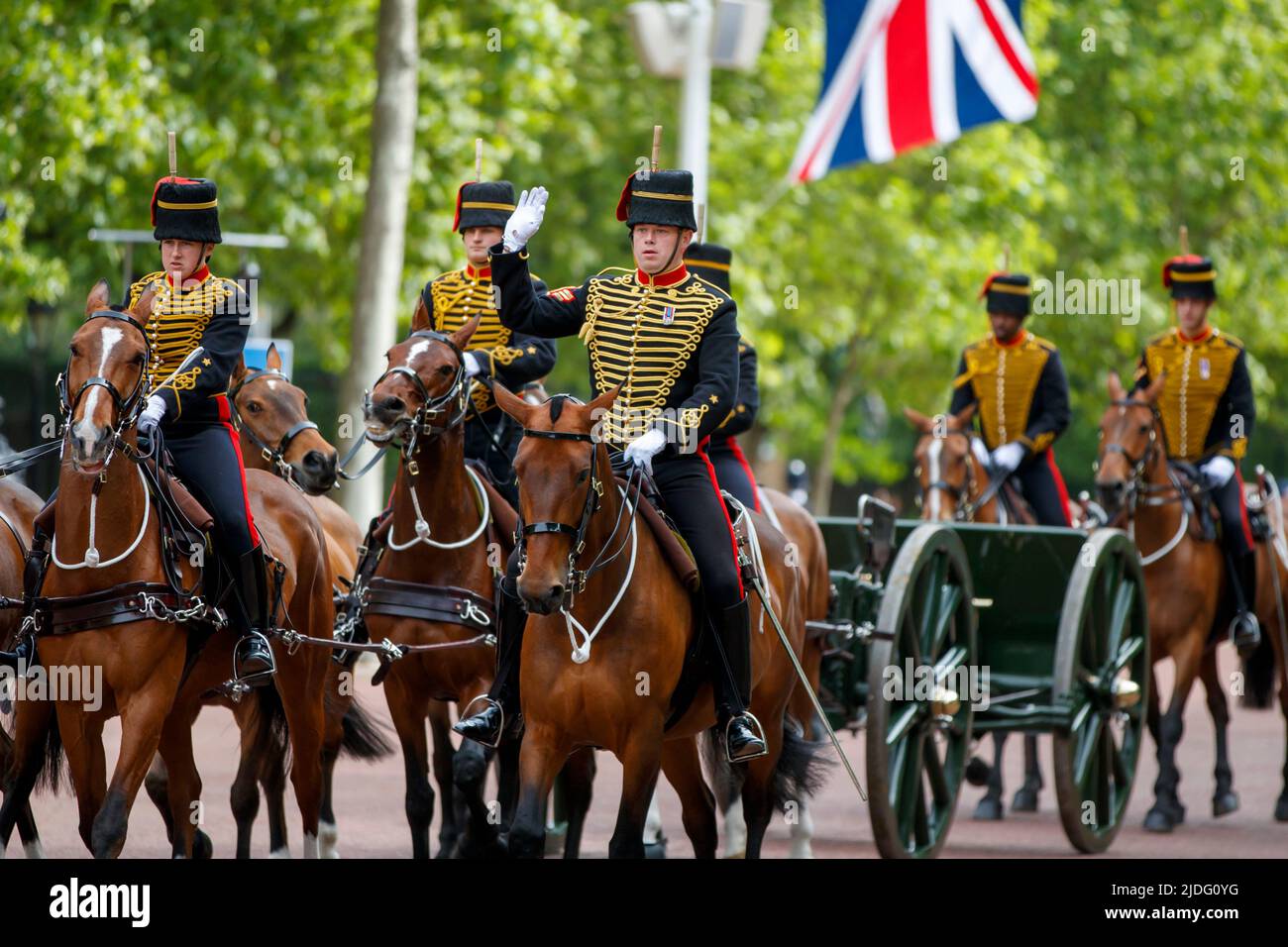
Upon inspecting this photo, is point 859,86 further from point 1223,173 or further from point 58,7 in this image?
point 1223,173

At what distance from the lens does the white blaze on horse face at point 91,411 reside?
6.59 meters

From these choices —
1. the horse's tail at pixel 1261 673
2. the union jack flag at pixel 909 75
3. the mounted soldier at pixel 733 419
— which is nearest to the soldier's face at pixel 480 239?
the mounted soldier at pixel 733 419

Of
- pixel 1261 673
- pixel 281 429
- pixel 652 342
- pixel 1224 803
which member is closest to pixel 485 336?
pixel 281 429

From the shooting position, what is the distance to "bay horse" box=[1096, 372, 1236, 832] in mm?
11617

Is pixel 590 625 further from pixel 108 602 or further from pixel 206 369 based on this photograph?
pixel 206 369

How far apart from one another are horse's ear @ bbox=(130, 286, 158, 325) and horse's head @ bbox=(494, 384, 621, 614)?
141cm

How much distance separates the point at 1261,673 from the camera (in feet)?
44.0

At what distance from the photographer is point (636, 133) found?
947 inches

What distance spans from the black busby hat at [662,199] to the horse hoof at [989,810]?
5.52 metres

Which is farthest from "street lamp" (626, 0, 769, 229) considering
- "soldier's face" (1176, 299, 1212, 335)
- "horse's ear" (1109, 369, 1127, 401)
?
"horse's ear" (1109, 369, 1127, 401)

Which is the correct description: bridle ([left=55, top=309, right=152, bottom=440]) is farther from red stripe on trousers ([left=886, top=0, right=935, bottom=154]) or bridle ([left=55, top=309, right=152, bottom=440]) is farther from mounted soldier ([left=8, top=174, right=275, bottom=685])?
red stripe on trousers ([left=886, top=0, right=935, bottom=154])
